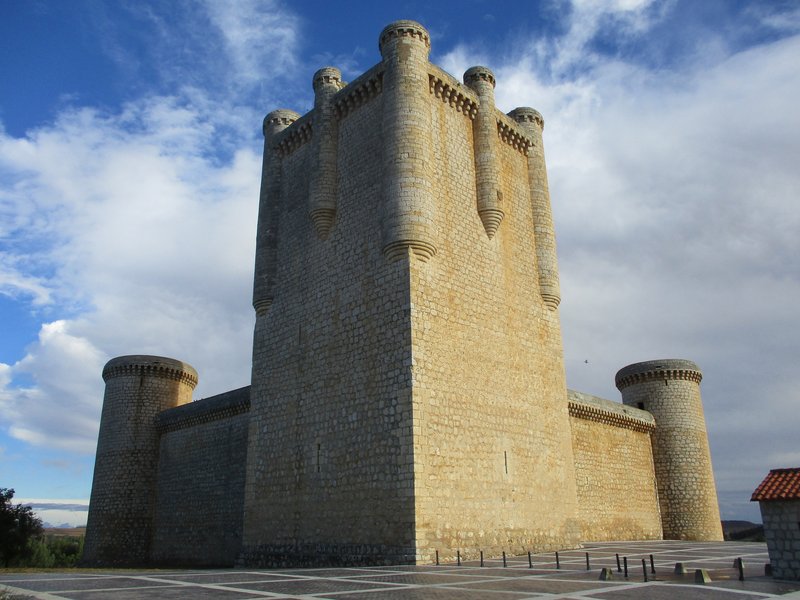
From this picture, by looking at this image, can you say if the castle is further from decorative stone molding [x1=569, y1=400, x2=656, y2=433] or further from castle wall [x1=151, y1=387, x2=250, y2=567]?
decorative stone molding [x1=569, y1=400, x2=656, y2=433]

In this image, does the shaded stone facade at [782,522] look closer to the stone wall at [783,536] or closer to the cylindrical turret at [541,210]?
the stone wall at [783,536]

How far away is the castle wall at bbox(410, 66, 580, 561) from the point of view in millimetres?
12336

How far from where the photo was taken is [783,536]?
29.7 feet

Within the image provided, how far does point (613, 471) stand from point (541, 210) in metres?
10.0

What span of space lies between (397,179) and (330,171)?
9.18 feet

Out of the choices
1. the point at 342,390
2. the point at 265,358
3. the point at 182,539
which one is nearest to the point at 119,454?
the point at 182,539

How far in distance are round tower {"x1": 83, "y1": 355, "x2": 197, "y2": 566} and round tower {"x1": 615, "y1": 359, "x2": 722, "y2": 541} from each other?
1844cm

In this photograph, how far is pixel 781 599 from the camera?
6.73m

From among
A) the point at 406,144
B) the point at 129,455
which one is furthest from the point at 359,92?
the point at 129,455

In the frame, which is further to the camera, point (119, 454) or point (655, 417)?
point (655, 417)

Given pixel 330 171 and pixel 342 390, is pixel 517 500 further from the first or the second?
pixel 330 171

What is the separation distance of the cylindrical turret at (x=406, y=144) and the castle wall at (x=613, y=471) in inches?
400

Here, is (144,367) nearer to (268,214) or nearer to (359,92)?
(268,214)

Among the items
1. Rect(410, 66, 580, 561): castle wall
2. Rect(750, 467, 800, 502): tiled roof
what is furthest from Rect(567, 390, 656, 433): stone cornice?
Rect(750, 467, 800, 502): tiled roof
